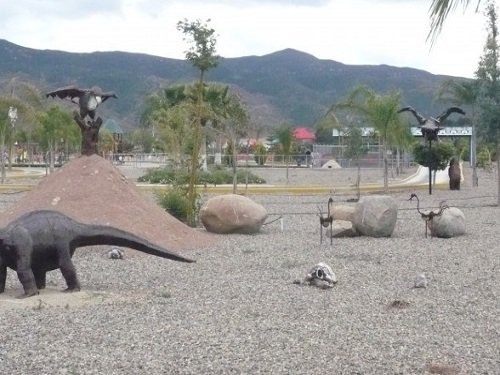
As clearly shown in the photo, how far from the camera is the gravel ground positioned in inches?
247

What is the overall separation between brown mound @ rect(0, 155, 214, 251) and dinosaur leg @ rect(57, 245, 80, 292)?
4.20 m

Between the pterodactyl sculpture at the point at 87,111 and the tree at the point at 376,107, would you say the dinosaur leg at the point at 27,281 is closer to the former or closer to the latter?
the pterodactyl sculpture at the point at 87,111

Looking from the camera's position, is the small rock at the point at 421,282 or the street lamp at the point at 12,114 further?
the street lamp at the point at 12,114

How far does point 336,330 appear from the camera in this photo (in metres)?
7.39

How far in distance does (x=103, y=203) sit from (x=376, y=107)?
20.1 m

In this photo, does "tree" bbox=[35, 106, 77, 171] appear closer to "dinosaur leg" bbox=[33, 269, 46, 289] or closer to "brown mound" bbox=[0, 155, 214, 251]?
"brown mound" bbox=[0, 155, 214, 251]

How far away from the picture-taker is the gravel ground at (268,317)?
626 centimetres

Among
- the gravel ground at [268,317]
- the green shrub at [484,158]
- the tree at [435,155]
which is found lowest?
the gravel ground at [268,317]

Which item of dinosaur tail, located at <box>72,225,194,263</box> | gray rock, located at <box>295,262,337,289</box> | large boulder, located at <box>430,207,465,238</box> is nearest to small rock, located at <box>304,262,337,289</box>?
gray rock, located at <box>295,262,337,289</box>

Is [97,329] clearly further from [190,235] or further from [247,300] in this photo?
[190,235]

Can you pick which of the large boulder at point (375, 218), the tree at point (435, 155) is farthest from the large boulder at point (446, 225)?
the tree at point (435, 155)

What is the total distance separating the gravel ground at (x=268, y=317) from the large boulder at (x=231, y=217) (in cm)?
240

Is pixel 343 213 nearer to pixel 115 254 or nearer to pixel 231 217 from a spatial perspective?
pixel 231 217

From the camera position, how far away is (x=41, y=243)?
880cm
